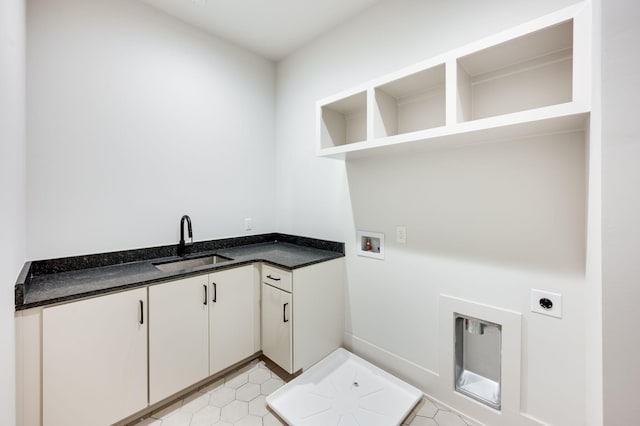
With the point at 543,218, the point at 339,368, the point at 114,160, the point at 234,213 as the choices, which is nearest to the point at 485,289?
the point at 543,218

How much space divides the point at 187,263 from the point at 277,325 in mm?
866

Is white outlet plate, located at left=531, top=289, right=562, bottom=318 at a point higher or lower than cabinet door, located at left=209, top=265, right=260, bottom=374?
higher

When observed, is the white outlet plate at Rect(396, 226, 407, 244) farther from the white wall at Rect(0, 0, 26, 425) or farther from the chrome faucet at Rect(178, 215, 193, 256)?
the white wall at Rect(0, 0, 26, 425)

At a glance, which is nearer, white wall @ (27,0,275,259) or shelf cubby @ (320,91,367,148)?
white wall @ (27,0,275,259)

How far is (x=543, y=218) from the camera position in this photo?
1283 millimetres

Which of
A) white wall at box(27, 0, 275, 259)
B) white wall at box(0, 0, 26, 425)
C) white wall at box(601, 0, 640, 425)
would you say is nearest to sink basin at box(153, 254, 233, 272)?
white wall at box(27, 0, 275, 259)

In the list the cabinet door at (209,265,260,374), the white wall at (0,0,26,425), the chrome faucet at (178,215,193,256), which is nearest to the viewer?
the white wall at (0,0,26,425)

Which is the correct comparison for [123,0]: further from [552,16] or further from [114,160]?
[552,16]

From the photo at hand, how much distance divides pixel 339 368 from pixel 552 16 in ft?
7.45

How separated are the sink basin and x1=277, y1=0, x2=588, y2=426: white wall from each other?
79cm

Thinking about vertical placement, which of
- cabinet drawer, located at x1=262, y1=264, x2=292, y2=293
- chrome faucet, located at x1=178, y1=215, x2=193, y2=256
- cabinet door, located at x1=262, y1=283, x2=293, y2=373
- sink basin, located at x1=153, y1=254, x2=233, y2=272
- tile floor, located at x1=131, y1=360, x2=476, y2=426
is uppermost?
chrome faucet, located at x1=178, y1=215, x2=193, y2=256

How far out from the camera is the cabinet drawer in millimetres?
→ 1838

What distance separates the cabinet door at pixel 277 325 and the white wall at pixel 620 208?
4.97 feet

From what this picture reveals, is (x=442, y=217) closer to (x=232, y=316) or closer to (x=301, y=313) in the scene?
(x=301, y=313)
